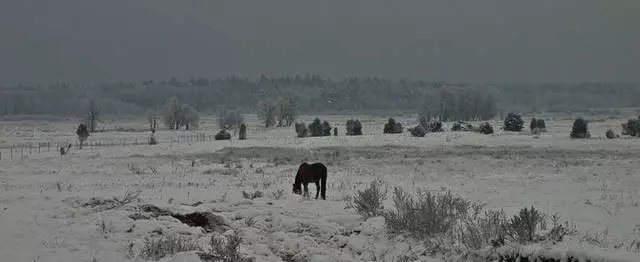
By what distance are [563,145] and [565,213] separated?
38.8 meters

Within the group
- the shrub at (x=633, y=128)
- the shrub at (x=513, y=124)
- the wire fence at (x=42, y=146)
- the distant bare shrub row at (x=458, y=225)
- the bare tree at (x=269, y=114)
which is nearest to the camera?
the distant bare shrub row at (x=458, y=225)

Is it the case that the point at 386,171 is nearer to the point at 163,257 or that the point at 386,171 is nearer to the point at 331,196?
the point at 331,196

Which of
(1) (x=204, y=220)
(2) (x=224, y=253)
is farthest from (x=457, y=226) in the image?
(1) (x=204, y=220)

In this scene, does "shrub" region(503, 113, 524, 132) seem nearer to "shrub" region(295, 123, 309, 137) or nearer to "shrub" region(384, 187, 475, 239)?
"shrub" region(295, 123, 309, 137)

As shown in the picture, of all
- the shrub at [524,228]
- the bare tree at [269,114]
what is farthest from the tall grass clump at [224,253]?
the bare tree at [269,114]

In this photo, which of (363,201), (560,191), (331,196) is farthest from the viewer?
(560,191)

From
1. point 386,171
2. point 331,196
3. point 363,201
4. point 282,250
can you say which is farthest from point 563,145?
point 282,250

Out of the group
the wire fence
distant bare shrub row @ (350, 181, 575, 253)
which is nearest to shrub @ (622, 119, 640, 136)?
the wire fence

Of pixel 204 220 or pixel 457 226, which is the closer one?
pixel 457 226

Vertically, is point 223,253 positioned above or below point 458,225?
below

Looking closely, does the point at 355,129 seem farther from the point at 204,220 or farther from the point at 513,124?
the point at 204,220

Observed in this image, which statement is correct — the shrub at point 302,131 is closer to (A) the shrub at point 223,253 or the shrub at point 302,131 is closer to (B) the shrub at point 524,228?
(A) the shrub at point 223,253

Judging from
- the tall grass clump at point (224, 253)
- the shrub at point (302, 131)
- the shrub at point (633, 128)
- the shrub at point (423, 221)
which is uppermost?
the shrub at point (633, 128)

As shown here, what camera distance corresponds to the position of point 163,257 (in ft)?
31.3
